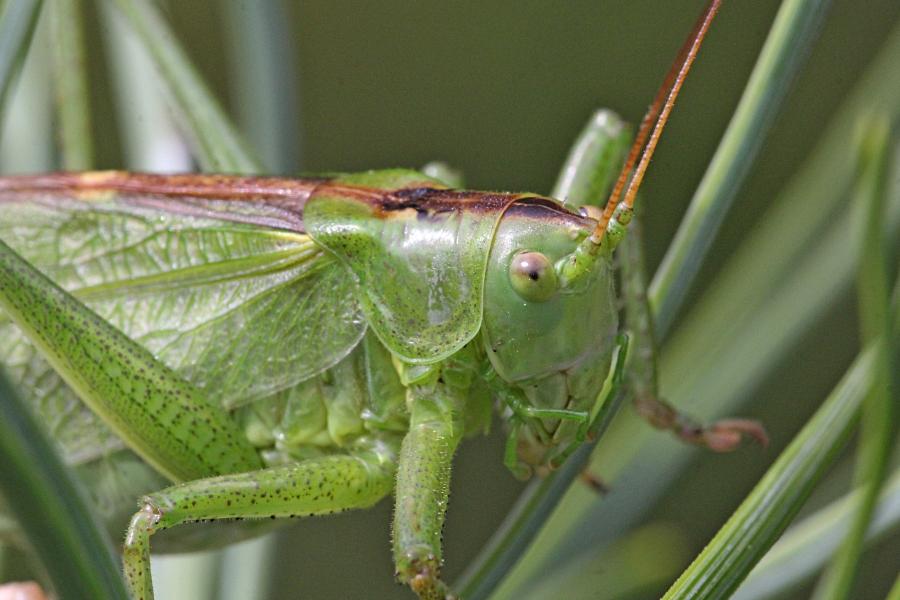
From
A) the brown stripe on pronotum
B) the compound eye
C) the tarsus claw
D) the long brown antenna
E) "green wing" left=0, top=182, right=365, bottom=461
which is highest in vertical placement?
the long brown antenna

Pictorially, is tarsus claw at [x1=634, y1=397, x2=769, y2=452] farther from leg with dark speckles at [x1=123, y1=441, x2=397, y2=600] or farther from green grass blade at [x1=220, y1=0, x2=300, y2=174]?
green grass blade at [x1=220, y1=0, x2=300, y2=174]

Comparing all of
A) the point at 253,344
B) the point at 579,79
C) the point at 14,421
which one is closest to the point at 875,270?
the point at 14,421

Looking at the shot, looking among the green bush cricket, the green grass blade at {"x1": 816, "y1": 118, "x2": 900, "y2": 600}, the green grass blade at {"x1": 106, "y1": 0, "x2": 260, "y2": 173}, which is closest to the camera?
the green grass blade at {"x1": 816, "y1": 118, "x2": 900, "y2": 600}

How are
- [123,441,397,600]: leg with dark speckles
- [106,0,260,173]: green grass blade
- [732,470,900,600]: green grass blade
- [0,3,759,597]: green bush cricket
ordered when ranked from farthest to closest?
[106,0,260,173]: green grass blade
[0,3,759,597]: green bush cricket
[123,441,397,600]: leg with dark speckles
[732,470,900,600]: green grass blade

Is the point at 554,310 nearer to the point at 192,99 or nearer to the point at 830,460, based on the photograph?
the point at 830,460

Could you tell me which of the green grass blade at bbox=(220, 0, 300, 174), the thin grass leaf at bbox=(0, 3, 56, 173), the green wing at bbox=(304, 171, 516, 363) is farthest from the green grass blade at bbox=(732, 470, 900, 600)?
the thin grass leaf at bbox=(0, 3, 56, 173)

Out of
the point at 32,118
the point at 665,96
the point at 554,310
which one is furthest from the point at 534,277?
the point at 32,118

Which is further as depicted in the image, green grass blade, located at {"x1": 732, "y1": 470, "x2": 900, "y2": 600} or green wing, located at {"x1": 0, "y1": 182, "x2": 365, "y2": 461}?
green wing, located at {"x1": 0, "y1": 182, "x2": 365, "y2": 461}
